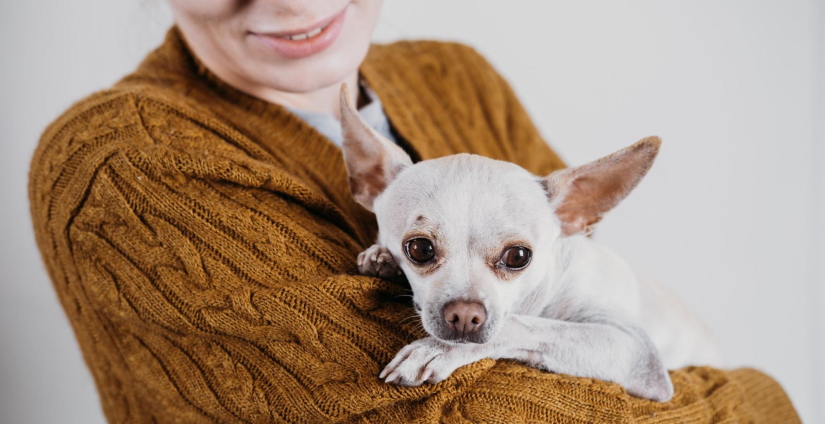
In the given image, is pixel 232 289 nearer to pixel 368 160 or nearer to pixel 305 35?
pixel 368 160

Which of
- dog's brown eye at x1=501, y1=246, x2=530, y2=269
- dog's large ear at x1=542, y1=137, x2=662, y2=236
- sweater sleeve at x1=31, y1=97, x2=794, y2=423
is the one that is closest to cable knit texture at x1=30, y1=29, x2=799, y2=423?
sweater sleeve at x1=31, y1=97, x2=794, y2=423

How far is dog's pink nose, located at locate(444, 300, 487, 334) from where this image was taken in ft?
3.59

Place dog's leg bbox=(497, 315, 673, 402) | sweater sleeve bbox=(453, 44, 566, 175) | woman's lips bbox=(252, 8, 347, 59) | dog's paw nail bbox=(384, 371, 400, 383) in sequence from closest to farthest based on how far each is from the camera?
dog's paw nail bbox=(384, 371, 400, 383) < dog's leg bbox=(497, 315, 673, 402) < woman's lips bbox=(252, 8, 347, 59) < sweater sleeve bbox=(453, 44, 566, 175)

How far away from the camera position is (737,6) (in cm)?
290

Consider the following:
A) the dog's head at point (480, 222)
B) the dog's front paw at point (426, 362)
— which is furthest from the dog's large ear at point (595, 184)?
the dog's front paw at point (426, 362)

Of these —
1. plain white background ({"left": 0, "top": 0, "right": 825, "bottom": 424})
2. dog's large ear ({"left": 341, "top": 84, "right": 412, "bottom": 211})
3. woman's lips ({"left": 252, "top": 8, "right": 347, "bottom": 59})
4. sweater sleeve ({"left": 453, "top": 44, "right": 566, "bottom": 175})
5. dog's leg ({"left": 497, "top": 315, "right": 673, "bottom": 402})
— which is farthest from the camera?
plain white background ({"left": 0, "top": 0, "right": 825, "bottom": 424})

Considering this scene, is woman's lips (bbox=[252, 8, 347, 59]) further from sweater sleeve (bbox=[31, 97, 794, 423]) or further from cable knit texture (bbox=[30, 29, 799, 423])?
sweater sleeve (bbox=[31, 97, 794, 423])

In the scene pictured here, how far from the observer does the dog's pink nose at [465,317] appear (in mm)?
1094

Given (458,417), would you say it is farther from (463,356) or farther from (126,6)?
(126,6)

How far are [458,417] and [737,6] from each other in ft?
8.33

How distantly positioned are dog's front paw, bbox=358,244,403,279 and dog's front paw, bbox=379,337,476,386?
0.64 feet

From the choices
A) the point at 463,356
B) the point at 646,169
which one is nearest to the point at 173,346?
the point at 463,356

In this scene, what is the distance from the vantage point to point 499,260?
1206 mm

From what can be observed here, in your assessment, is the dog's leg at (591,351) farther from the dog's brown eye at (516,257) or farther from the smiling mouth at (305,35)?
the smiling mouth at (305,35)
